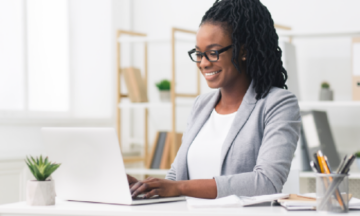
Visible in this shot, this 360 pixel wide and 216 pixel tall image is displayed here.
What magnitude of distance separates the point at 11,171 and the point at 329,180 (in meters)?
2.06

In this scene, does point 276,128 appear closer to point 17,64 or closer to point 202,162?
point 202,162

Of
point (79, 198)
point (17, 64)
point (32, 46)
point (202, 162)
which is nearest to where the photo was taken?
point (79, 198)

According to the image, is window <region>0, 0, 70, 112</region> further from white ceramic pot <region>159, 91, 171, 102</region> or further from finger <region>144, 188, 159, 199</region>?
finger <region>144, 188, 159, 199</region>

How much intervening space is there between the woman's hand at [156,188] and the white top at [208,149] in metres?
0.30

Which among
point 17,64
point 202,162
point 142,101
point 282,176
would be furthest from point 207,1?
point 282,176

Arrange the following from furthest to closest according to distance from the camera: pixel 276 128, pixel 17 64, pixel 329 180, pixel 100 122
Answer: pixel 100 122 < pixel 17 64 < pixel 276 128 < pixel 329 180

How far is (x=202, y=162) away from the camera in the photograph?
1517 mm

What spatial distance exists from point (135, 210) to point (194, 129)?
62cm

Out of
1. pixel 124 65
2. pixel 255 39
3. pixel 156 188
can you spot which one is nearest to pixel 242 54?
pixel 255 39

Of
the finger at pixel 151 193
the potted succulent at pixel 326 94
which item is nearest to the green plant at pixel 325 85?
A: the potted succulent at pixel 326 94

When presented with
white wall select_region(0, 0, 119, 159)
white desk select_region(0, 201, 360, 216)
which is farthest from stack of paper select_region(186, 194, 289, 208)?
white wall select_region(0, 0, 119, 159)

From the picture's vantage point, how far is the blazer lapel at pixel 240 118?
56.7 inches

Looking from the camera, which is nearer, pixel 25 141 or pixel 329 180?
pixel 329 180

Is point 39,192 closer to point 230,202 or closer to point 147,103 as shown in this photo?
point 230,202
